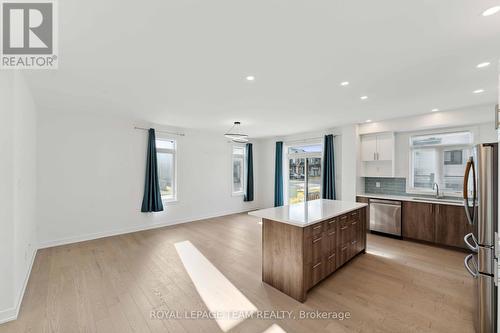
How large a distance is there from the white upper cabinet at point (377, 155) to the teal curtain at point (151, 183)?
519cm

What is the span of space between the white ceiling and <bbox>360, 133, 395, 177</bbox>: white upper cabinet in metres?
1.23

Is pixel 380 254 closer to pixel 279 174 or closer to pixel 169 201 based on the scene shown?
pixel 279 174

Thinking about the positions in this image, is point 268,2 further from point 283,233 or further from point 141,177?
point 141,177

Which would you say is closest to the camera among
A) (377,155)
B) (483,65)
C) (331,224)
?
(483,65)

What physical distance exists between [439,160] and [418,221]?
1464mm

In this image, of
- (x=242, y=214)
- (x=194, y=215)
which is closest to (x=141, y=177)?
(x=194, y=215)

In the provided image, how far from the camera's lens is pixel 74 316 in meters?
2.23

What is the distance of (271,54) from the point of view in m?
2.19

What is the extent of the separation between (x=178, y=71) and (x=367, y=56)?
2092mm

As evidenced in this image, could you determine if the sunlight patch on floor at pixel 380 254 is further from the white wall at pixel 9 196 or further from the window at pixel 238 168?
the white wall at pixel 9 196


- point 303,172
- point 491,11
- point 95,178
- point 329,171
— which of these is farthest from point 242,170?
point 491,11

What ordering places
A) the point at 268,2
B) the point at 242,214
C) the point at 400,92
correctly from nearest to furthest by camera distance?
the point at 268,2, the point at 400,92, the point at 242,214

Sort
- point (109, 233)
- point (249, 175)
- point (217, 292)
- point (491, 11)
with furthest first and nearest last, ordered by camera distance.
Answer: point (249, 175)
point (109, 233)
point (217, 292)
point (491, 11)

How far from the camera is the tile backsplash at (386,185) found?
5099 millimetres
